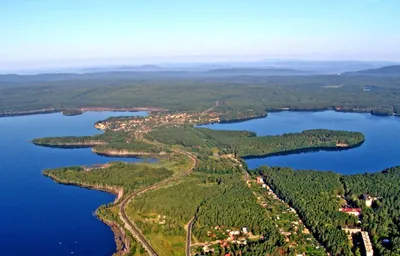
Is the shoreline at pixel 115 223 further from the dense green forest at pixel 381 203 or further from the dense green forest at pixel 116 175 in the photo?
the dense green forest at pixel 381 203

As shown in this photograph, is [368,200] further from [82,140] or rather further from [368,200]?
[82,140]

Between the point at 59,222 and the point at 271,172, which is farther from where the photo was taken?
the point at 271,172

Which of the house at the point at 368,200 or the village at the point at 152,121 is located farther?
the village at the point at 152,121

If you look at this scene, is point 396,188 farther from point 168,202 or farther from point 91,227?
point 91,227

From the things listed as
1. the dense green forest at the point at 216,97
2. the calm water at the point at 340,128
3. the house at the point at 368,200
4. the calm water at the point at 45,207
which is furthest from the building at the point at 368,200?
the dense green forest at the point at 216,97

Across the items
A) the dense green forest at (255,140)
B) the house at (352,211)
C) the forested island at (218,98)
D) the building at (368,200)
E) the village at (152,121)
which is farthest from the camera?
the forested island at (218,98)

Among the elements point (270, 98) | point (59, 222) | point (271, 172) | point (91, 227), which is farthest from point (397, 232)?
point (270, 98)

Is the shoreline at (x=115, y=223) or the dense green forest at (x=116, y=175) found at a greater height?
the dense green forest at (x=116, y=175)
